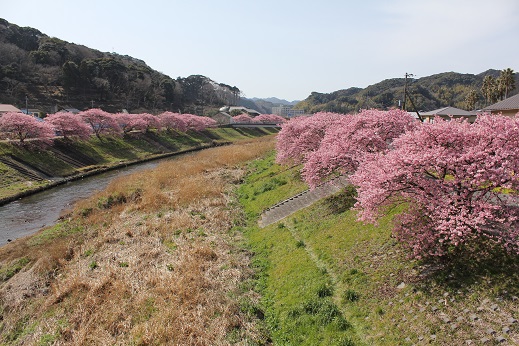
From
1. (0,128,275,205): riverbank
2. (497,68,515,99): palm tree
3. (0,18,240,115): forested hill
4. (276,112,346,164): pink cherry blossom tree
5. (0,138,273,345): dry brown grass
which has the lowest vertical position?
(0,138,273,345): dry brown grass

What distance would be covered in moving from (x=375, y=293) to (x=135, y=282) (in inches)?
453

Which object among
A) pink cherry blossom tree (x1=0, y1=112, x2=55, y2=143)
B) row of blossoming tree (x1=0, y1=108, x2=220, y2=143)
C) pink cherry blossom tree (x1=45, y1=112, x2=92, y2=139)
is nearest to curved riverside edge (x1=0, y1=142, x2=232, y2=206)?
pink cherry blossom tree (x1=45, y1=112, x2=92, y2=139)

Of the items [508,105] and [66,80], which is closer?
[508,105]

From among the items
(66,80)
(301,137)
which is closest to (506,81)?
(301,137)

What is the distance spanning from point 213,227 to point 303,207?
690 centimetres

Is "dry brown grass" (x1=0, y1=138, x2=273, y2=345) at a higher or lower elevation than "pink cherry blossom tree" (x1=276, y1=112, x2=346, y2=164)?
lower

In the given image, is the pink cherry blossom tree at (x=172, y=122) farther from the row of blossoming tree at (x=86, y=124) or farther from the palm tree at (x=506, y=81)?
the palm tree at (x=506, y=81)

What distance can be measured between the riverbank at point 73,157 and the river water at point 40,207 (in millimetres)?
1265

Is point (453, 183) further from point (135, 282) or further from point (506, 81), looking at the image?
point (506, 81)

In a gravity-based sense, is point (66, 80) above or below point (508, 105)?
above

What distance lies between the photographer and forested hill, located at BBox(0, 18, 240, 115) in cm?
9625

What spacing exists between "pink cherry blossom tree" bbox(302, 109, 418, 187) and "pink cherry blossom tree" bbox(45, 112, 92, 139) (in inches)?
2009

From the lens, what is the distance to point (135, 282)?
55.4ft

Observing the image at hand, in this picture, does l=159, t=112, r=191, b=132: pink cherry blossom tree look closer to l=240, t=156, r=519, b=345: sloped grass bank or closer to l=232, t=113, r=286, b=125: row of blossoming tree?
l=232, t=113, r=286, b=125: row of blossoming tree
